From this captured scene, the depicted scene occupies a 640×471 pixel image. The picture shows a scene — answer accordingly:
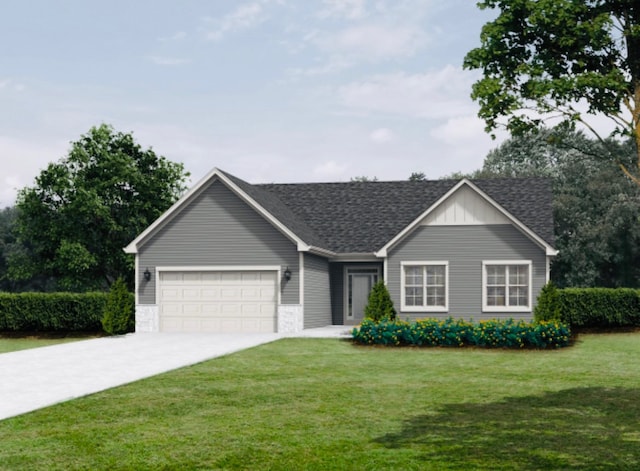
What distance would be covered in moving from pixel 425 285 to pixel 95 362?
574 inches

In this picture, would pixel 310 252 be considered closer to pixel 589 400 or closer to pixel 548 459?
pixel 589 400

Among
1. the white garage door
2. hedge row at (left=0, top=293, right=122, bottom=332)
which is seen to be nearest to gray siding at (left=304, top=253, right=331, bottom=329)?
the white garage door

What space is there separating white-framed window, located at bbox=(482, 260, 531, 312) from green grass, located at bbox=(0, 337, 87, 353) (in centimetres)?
1503

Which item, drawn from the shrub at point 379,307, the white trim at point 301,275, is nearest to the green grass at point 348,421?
the shrub at point 379,307

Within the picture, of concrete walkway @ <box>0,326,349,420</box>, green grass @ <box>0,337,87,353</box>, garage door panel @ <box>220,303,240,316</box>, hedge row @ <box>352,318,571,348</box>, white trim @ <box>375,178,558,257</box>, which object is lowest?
green grass @ <box>0,337,87,353</box>

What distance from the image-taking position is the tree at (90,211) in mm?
42844

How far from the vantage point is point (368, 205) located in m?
35.5

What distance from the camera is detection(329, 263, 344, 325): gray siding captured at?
32594mm

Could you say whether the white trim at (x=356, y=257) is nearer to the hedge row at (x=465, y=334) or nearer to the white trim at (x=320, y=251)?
the white trim at (x=320, y=251)

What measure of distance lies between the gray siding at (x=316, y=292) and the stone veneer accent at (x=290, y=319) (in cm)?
48

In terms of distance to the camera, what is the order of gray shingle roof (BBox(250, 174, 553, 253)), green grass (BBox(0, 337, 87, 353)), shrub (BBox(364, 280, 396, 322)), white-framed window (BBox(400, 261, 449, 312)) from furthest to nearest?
gray shingle roof (BBox(250, 174, 553, 253)) < white-framed window (BBox(400, 261, 449, 312)) < shrub (BBox(364, 280, 396, 322)) < green grass (BBox(0, 337, 87, 353))

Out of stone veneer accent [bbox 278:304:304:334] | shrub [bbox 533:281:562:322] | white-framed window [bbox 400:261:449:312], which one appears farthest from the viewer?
white-framed window [bbox 400:261:449:312]

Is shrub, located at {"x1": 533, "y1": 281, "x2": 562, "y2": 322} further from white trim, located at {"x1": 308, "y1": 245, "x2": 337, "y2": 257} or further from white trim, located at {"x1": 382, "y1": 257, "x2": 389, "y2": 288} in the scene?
white trim, located at {"x1": 308, "y1": 245, "x2": 337, "y2": 257}

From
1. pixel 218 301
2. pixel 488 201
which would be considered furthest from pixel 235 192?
pixel 488 201
